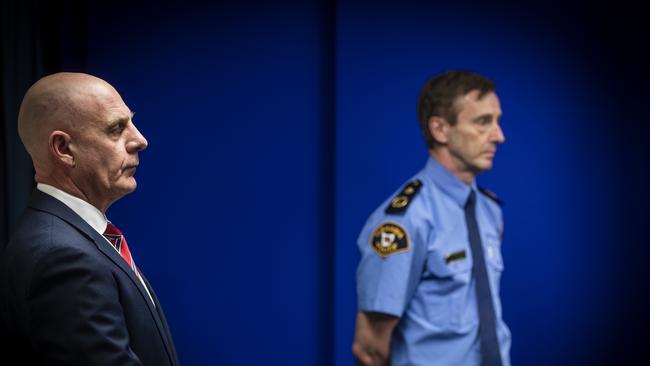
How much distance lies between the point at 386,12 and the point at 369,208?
662 mm

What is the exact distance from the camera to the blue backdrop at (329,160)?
226cm

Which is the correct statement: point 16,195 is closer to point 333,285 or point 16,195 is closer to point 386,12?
point 333,285

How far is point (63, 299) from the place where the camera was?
0.99 m

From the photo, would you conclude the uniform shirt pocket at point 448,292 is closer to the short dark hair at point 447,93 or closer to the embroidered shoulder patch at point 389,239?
the embroidered shoulder patch at point 389,239

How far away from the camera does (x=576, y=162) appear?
2.39 meters

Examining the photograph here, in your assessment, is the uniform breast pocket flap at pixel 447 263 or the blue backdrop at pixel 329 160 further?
the blue backdrop at pixel 329 160

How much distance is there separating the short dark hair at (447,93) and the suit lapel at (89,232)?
105cm

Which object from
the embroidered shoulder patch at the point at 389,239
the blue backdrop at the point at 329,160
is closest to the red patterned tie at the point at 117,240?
the embroidered shoulder patch at the point at 389,239

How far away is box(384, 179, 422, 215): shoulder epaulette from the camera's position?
5.97 feet

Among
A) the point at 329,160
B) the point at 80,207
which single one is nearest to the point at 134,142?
the point at 80,207

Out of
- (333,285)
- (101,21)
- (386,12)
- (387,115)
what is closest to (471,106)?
(387,115)

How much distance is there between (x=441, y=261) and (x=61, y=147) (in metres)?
1.03

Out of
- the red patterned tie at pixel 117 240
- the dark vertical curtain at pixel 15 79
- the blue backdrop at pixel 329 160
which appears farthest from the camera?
the blue backdrop at pixel 329 160

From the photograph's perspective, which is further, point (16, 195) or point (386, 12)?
point (386, 12)
